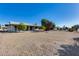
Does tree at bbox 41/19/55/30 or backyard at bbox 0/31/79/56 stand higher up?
tree at bbox 41/19/55/30

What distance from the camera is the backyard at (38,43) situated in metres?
5.58

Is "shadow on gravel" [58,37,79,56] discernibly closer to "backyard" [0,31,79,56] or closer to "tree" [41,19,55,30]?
"backyard" [0,31,79,56]

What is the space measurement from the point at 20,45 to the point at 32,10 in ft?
1.70

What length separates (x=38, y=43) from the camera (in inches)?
221

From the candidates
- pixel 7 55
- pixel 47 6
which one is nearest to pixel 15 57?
pixel 7 55

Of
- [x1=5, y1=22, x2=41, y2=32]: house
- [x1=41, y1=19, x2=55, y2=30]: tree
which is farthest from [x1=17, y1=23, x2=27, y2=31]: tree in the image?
[x1=41, y1=19, x2=55, y2=30]: tree

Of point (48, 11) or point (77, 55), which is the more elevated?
point (48, 11)

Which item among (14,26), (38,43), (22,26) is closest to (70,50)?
(38,43)

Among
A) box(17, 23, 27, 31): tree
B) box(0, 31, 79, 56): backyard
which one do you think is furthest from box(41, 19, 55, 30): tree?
box(17, 23, 27, 31): tree

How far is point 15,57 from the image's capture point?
557 cm

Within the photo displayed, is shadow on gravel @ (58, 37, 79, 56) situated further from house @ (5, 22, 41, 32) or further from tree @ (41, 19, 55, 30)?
house @ (5, 22, 41, 32)

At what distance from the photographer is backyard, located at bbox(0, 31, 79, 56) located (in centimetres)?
558

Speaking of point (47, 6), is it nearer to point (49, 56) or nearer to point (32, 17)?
point (32, 17)

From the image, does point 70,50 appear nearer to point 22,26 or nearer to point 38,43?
point 38,43
